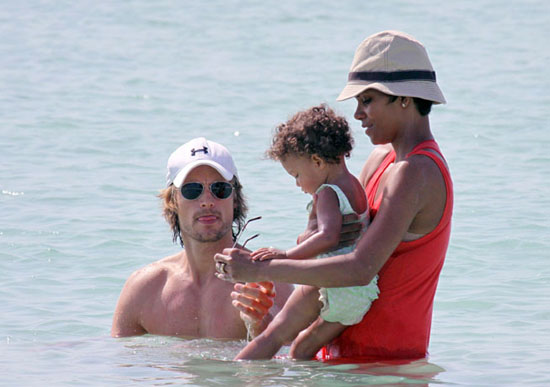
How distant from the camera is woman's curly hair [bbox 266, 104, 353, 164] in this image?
15.0 feet

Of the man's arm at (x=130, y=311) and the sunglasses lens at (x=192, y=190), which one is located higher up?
the sunglasses lens at (x=192, y=190)

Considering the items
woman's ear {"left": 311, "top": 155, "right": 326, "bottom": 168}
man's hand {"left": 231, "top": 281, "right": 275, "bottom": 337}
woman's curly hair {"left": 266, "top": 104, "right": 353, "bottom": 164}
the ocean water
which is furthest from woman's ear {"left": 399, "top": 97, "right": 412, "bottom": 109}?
the ocean water

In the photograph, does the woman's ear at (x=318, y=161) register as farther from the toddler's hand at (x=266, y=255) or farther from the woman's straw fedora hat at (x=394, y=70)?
the toddler's hand at (x=266, y=255)

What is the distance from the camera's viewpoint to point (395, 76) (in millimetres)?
4387

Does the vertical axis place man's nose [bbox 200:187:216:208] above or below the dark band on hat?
below

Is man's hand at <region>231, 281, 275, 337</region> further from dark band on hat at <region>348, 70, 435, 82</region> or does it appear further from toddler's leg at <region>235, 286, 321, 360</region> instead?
dark band on hat at <region>348, 70, 435, 82</region>

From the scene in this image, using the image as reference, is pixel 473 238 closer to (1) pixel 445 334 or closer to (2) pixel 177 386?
(1) pixel 445 334

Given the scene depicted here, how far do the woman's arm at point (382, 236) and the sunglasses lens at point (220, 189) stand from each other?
1.45 metres

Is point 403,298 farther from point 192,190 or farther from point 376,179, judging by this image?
point 192,190

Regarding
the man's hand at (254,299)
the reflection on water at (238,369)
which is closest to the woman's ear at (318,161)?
the man's hand at (254,299)

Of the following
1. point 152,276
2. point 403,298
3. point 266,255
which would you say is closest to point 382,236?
point 403,298

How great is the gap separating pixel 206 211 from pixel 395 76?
5.38 feet

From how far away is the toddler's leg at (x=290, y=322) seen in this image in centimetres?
457

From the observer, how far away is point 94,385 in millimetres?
5133
